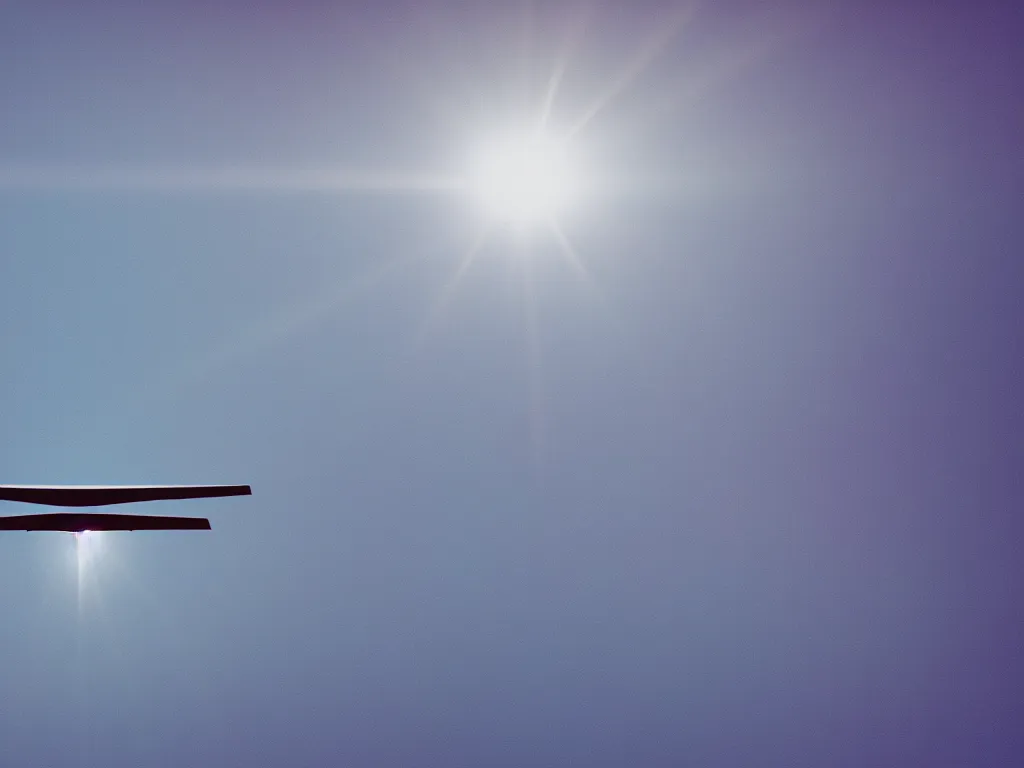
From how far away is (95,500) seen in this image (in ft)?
62.8

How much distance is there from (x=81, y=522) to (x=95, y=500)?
1030mm

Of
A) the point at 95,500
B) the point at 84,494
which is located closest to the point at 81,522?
the point at 95,500

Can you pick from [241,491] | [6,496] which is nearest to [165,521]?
[241,491]

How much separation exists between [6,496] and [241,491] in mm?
→ 4918

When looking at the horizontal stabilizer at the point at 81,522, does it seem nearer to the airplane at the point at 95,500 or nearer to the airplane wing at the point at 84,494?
the airplane at the point at 95,500

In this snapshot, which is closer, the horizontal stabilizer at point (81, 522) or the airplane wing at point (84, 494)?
the airplane wing at point (84, 494)

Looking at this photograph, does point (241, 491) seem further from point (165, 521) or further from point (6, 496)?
point (6, 496)

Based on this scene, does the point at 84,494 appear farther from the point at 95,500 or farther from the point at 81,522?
the point at 81,522

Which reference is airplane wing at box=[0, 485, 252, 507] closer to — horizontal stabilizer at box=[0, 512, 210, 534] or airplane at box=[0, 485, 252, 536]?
airplane at box=[0, 485, 252, 536]

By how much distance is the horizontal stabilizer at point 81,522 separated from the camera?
1927cm

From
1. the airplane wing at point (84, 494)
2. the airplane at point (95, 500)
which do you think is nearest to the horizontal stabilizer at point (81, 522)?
the airplane at point (95, 500)

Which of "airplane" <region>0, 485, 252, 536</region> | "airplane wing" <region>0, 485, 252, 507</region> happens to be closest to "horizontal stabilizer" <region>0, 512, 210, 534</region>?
"airplane" <region>0, 485, 252, 536</region>

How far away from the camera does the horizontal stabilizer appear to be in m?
19.3

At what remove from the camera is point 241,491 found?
67.5 feet
